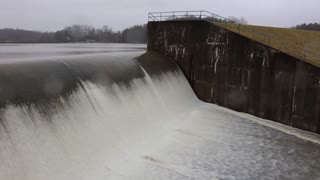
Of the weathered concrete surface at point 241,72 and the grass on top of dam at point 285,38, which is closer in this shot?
the weathered concrete surface at point 241,72

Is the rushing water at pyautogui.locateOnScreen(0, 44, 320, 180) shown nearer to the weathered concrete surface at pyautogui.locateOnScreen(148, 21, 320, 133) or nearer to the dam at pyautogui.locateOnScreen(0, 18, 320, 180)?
the dam at pyautogui.locateOnScreen(0, 18, 320, 180)

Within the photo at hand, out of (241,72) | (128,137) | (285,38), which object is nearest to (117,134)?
(128,137)

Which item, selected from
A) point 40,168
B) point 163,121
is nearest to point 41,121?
point 40,168

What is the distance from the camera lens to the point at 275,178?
9.00 m

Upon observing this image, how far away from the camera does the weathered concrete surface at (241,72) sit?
13.4m

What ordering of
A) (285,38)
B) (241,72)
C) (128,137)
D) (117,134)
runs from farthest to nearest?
(285,38), (241,72), (128,137), (117,134)

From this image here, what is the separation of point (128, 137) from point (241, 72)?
7.56m

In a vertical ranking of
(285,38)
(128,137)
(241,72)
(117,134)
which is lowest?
(128,137)

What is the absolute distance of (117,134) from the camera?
10.4 m

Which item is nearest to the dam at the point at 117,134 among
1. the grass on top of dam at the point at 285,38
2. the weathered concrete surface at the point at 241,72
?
the weathered concrete surface at the point at 241,72

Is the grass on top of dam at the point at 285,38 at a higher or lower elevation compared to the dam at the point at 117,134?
higher

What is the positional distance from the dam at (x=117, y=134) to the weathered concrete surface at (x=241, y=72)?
2.84 ft

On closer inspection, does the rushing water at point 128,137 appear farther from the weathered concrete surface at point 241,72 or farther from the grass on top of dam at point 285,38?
the grass on top of dam at point 285,38

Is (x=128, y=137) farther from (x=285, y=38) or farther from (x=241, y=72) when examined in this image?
(x=285, y=38)
